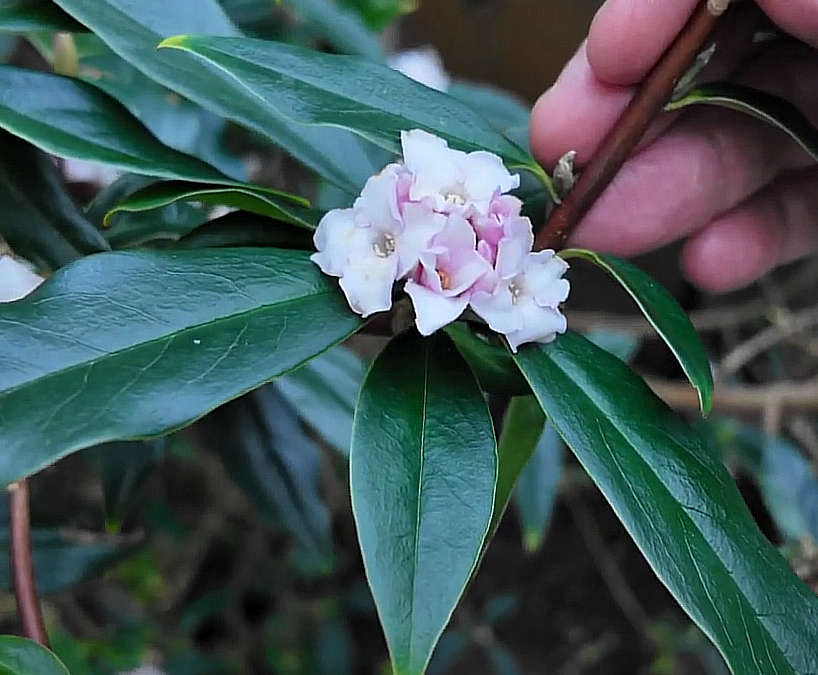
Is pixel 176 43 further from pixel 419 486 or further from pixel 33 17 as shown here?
pixel 419 486

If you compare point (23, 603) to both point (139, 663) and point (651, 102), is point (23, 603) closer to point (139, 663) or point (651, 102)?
point (651, 102)

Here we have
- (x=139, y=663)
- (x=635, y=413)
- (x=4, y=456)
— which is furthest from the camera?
(x=139, y=663)

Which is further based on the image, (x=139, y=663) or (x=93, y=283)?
(x=139, y=663)

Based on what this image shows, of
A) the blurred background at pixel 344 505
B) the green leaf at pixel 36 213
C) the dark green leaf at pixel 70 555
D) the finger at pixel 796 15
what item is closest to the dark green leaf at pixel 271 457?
the blurred background at pixel 344 505

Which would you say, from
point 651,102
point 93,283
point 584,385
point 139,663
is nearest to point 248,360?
point 93,283

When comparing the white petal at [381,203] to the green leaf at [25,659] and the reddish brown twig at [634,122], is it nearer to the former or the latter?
the reddish brown twig at [634,122]

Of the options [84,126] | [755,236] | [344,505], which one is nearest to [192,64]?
[84,126]
